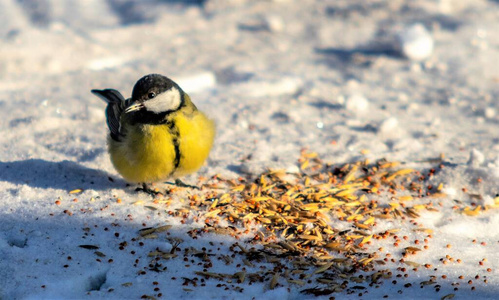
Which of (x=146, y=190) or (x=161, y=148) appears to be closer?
(x=161, y=148)

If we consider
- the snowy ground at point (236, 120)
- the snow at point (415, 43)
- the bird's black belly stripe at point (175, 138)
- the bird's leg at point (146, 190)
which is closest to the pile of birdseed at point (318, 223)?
the snowy ground at point (236, 120)

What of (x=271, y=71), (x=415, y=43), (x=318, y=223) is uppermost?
(x=415, y=43)

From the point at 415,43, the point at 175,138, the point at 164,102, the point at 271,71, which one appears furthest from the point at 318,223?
the point at 415,43

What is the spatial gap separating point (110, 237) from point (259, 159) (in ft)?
5.40

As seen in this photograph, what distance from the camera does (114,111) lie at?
4.10 m

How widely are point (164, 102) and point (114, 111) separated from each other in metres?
0.64

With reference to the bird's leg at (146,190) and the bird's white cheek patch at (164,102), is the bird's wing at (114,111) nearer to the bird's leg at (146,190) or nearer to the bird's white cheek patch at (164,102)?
the bird's white cheek patch at (164,102)

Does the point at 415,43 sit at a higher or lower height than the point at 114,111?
higher

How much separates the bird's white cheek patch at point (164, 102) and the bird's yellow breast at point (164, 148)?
0.08 meters

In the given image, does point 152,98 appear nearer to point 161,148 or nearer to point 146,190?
point 161,148

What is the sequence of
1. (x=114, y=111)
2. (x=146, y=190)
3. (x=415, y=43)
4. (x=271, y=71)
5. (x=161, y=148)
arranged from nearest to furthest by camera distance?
(x=161, y=148), (x=146, y=190), (x=114, y=111), (x=271, y=71), (x=415, y=43)

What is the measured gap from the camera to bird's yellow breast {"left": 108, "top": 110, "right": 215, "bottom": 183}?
3.53 m

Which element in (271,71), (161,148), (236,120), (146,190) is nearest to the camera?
(161,148)

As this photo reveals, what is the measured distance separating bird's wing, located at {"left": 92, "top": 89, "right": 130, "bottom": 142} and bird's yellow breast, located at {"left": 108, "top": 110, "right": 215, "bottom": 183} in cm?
11
